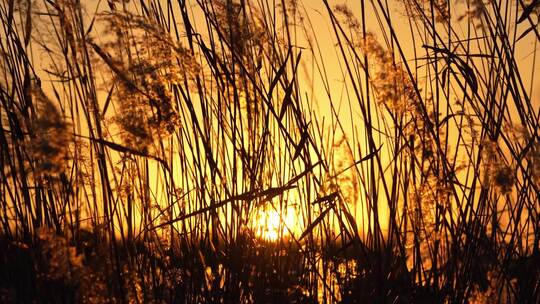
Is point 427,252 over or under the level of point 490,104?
under

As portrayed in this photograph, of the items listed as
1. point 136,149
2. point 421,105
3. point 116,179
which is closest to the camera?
point 136,149

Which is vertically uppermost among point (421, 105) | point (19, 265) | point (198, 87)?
point (198, 87)

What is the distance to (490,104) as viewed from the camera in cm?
154

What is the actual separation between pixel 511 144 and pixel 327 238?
50 centimetres

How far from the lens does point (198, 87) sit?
1.57m

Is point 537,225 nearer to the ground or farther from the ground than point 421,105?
nearer to the ground

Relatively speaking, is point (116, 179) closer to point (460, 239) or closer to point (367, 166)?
point (367, 166)

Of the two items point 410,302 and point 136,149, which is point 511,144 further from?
point 136,149

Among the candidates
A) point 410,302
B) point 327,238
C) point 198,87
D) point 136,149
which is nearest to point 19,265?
point 136,149

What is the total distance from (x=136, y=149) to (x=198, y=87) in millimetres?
297

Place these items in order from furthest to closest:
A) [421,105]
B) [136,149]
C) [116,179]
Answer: [116,179] < [421,105] < [136,149]

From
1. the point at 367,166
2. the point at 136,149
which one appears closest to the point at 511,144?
the point at 367,166

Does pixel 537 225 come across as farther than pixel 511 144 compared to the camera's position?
No

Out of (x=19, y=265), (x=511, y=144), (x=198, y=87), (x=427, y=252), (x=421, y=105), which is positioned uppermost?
(x=198, y=87)
